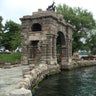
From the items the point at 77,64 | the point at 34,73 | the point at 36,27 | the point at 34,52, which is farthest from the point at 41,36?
the point at 77,64

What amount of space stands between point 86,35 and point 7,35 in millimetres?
23550

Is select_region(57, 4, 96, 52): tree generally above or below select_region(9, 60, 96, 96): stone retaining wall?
above

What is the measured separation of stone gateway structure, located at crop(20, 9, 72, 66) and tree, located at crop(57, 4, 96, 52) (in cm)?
1656

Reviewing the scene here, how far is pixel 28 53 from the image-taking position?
119ft

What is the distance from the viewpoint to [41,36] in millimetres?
34062

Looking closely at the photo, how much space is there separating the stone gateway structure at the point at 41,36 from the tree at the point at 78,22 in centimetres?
1656

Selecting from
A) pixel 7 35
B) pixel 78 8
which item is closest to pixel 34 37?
pixel 78 8

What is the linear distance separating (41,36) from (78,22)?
23.0 meters

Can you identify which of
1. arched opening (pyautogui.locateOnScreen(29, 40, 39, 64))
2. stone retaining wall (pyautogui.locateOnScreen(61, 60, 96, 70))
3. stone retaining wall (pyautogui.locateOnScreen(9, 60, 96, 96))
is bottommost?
stone retaining wall (pyautogui.locateOnScreen(9, 60, 96, 96))

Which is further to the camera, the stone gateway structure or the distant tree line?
the distant tree line

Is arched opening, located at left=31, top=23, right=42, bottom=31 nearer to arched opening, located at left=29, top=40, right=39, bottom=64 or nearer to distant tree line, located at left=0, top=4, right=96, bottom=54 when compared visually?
arched opening, located at left=29, top=40, right=39, bottom=64

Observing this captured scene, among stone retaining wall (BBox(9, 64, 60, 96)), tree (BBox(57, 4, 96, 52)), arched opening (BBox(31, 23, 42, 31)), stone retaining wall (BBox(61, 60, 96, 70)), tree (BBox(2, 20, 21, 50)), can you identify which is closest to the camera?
stone retaining wall (BBox(9, 64, 60, 96))

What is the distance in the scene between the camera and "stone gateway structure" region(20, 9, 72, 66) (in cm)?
3356

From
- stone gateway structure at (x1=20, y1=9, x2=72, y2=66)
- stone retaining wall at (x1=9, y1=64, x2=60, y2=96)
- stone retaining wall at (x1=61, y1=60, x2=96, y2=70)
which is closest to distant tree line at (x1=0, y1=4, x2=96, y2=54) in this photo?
stone retaining wall at (x1=61, y1=60, x2=96, y2=70)
